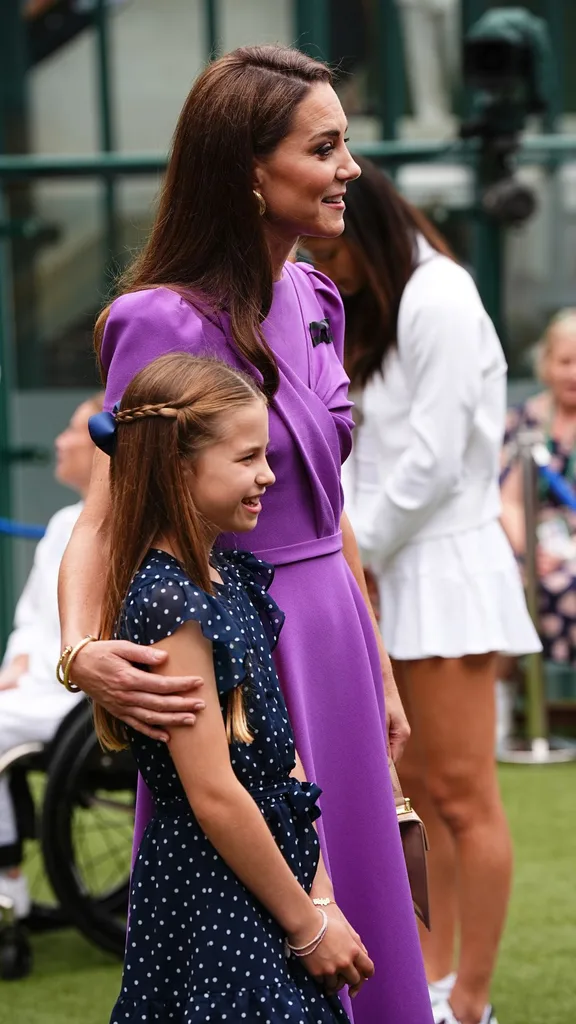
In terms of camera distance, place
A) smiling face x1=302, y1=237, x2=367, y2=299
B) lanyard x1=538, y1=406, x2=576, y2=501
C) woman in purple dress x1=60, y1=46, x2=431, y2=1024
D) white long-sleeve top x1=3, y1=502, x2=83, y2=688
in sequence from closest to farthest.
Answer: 1. woman in purple dress x1=60, y1=46, x2=431, y2=1024
2. smiling face x1=302, y1=237, x2=367, y2=299
3. white long-sleeve top x1=3, y1=502, x2=83, y2=688
4. lanyard x1=538, y1=406, x2=576, y2=501

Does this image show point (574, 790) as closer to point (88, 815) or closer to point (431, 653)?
point (88, 815)

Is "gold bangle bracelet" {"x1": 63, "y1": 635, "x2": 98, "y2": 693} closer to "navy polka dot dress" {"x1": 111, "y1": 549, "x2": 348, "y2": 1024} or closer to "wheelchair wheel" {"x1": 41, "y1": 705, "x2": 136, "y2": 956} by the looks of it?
"navy polka dot dress" {"x1": 111, "y1": 549, "x2": 348, "y2": 1024}

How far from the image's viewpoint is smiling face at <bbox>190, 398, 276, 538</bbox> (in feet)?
6.68

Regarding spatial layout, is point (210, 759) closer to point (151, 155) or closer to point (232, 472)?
point (232, 472)

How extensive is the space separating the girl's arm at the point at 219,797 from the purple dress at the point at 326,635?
23 centimetres

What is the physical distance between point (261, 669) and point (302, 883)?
27 centimetres

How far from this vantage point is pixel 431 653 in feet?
10.6

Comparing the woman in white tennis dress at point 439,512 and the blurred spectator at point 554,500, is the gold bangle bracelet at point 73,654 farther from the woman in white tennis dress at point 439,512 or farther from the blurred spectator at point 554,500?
the blurred spectator at point 554,500

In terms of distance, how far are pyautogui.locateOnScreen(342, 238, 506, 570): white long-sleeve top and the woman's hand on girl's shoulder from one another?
4.19 ft

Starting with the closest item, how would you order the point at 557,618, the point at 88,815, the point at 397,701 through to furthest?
the point at 397,701 → the point at 88,815 → the point at 557,618

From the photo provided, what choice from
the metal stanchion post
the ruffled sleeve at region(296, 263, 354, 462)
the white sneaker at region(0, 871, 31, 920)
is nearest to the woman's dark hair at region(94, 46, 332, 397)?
the ruffled sleeve at region(296, 263, 354, 462)

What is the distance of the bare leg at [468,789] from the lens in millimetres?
3266

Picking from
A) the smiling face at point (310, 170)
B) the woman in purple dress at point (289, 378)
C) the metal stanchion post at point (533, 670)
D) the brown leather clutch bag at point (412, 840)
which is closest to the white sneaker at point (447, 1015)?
the brown leather clutch bag at point (412, 840)

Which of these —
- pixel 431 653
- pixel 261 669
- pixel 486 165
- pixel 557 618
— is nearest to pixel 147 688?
pixel 261 669
